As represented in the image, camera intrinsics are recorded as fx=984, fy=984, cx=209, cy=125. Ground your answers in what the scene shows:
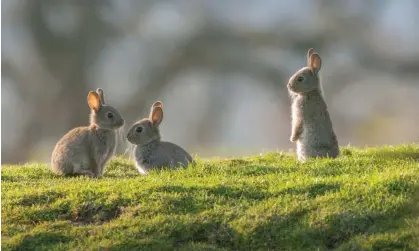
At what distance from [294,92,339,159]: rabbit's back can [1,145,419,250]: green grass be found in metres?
1.59

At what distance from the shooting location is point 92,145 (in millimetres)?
15461

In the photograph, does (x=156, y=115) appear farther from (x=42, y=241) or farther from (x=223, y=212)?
(x=42, y=241)

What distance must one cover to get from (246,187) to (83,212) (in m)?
2.14

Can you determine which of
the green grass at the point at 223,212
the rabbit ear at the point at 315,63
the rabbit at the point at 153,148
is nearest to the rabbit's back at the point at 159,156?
the rabbit at the point at 153,148

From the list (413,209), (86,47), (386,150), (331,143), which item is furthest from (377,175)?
(86,47)

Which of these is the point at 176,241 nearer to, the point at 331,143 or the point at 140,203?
the point at 140,203

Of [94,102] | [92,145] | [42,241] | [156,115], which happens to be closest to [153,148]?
[156,115]

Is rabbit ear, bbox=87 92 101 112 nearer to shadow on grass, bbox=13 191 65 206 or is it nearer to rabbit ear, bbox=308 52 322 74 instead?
shadow on grass, bbox=13 191 65 206

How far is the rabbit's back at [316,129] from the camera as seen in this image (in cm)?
1594

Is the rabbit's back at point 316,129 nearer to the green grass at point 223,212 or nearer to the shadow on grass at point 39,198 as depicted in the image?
the green grass at point 223,212

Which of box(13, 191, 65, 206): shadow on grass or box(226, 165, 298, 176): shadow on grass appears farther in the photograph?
box(226, 165, 298, 176): shadow on grass

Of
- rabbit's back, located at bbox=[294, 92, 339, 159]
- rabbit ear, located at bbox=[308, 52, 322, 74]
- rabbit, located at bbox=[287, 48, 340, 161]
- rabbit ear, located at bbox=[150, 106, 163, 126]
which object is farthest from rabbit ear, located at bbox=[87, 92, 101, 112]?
rabbit ear, located at bbox=[308, 52, 322, 74]

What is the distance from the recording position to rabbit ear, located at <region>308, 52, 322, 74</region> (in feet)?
53.2

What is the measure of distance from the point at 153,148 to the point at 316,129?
2667mm
